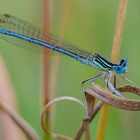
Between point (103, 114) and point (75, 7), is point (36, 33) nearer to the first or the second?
point (75, 7)

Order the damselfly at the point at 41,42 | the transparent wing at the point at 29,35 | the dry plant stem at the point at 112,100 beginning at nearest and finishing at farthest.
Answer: the dry plant stem at the point at 112,100, the damselfly at the point at 41,42, the transparent wing at the point at 29,35

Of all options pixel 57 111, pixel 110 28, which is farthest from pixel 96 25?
pixel 57 111

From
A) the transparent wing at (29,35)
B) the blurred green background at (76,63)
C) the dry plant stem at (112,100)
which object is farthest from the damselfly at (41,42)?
the dry plant stem at (112,100)

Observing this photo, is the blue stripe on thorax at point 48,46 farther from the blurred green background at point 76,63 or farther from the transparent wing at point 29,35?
the blurred green background at point 76,63

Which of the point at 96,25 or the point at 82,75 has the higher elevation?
the point at 96,25

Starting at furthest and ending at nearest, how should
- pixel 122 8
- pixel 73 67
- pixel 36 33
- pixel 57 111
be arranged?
pixel 73 67
pixel 57 111
pixel 36 33
pixel 122 8

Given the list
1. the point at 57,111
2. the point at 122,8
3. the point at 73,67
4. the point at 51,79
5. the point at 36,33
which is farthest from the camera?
the point at 73,67
